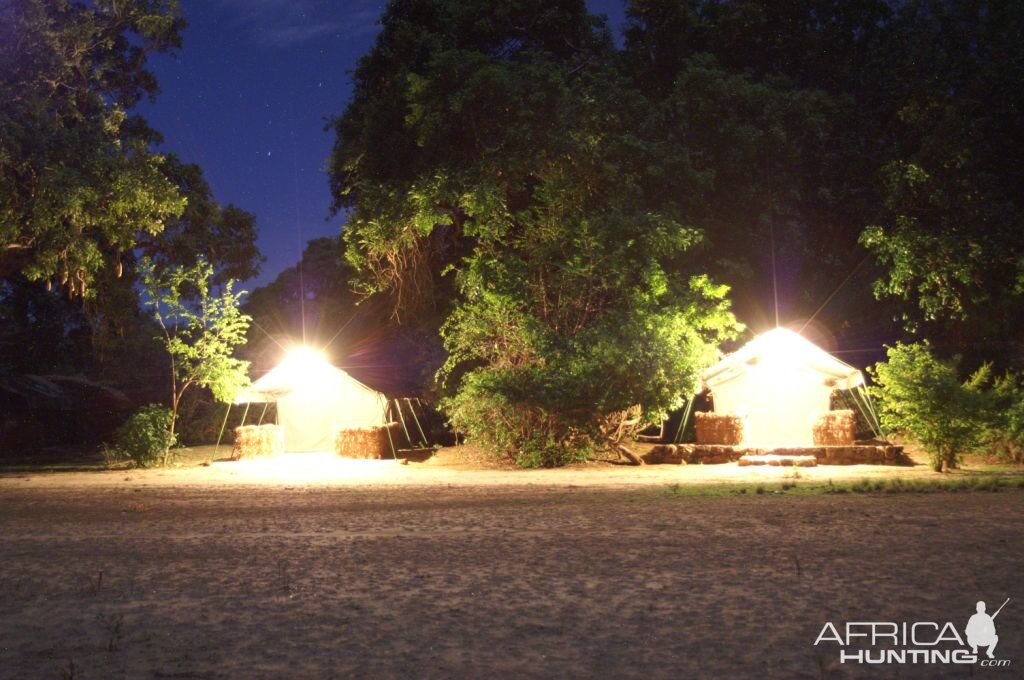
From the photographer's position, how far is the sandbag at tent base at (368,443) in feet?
72.3

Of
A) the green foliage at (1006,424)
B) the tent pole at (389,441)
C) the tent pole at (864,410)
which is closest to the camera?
the green foliage at (1006,424)

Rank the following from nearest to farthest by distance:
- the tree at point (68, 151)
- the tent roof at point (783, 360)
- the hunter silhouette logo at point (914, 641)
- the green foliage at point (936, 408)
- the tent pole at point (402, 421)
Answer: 1. the hunter silhouette logo at point (914, 641)
2. the green foliage at point (936, 408)
3. the tree at point (68, 151)
4. the tent roof at point (783, 360)
5. the tent pole at point (402, 421)

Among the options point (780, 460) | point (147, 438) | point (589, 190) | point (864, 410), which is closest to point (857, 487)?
point (780, 460)

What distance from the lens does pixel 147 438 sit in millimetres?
19016

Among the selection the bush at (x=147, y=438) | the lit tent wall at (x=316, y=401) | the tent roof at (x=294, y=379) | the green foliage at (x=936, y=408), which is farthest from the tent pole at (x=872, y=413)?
the bush at (x=147, y=438)

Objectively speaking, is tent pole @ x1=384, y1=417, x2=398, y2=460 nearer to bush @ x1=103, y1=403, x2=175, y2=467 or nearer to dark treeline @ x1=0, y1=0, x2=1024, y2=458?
dark treeline @ x1=0, y1=0, x2=1024, y2=458

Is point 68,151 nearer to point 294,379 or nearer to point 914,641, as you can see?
point 294,379

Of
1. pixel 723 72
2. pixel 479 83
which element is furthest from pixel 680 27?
pixel 479 83

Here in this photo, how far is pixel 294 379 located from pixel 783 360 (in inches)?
477

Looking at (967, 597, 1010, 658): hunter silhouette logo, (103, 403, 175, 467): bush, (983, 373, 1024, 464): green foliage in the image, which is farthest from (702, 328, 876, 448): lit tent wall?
(967, 597, 1010, 658): hunter silhouette logo

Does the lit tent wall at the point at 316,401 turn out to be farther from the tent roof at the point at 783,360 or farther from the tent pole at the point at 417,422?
the tent roof at the point at 783,360

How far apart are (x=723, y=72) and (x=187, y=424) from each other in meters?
18.2

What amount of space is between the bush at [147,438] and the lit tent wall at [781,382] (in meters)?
11.2

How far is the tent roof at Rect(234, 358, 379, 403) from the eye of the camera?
24.1m
